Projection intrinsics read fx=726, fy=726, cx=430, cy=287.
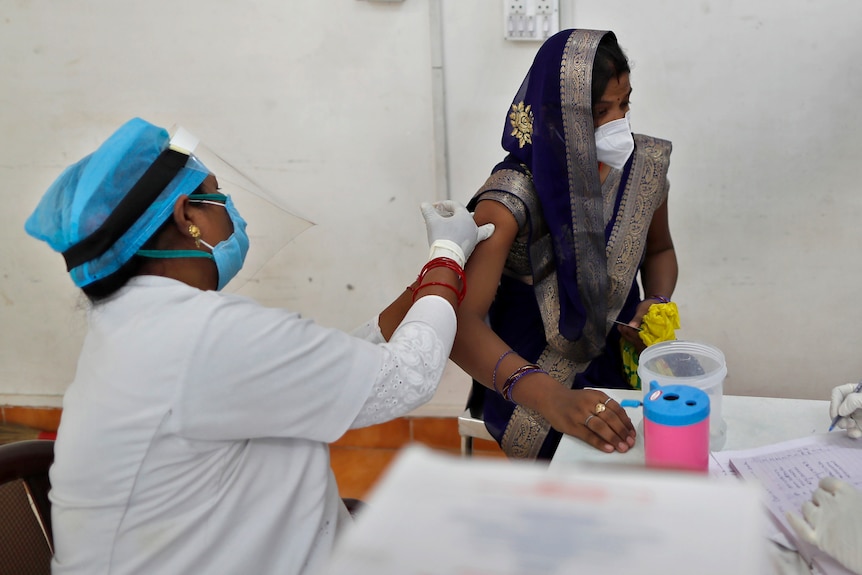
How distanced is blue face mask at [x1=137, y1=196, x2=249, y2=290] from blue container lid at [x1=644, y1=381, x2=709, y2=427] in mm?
651

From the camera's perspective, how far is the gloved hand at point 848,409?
1091 mm

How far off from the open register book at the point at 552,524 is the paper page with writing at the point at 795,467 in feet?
2.00

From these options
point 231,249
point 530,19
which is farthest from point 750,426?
point 530,19

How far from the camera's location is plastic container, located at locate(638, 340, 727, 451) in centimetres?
113

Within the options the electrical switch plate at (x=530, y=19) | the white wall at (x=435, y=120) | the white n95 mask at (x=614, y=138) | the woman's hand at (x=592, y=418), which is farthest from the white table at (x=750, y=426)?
the electrical switch plate at (x=530, y=19)

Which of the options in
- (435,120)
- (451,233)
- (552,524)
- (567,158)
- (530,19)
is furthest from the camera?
(435,120)

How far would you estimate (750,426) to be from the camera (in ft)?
4.00

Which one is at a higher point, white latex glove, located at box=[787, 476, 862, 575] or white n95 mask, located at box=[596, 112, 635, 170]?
white n95 mask, located at box=[596, 112, 635, 170]

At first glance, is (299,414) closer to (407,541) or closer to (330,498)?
(330,498)

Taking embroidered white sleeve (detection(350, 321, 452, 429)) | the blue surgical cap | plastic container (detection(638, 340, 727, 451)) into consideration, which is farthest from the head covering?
the blue surgical cap

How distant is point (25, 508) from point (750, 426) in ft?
3.72

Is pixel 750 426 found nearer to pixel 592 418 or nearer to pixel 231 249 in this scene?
pixel 592 418

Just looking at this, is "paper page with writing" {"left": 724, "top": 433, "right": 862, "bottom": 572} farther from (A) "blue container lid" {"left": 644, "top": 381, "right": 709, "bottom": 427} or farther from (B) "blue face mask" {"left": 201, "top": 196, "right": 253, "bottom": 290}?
(B) "blue face mask" {"left": 201, "top": 196, "right": 253, "bottom": 290}

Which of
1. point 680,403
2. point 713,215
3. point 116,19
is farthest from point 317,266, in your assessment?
point 680,403
